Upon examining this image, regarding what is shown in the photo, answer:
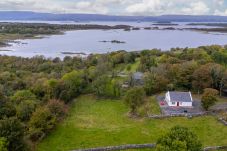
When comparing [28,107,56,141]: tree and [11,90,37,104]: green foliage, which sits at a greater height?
[11,90,37,104]: green foliage

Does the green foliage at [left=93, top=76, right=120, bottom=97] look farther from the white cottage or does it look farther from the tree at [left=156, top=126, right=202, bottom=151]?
the tree at [left=156, top=126, right=202, bottom=151]

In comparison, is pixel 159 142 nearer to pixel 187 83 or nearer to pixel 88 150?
pixel 88 150

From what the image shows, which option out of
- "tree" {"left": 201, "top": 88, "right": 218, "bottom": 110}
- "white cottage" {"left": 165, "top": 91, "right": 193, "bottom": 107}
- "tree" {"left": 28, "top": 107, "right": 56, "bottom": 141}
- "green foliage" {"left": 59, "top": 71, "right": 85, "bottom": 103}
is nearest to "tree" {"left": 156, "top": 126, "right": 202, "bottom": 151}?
"tree" {"left": 28, "top": 107, "right": 56, "bottom": 141}

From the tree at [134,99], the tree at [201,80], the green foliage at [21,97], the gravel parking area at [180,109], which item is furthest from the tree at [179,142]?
the tree at [201,80]

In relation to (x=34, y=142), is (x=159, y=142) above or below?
above

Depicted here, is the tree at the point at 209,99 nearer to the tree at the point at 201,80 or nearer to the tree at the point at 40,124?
the tree at the point at 201,80

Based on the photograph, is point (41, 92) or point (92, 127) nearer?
point (92, 127)

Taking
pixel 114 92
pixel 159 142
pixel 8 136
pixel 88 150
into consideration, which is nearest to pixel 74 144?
pixel 88 150
